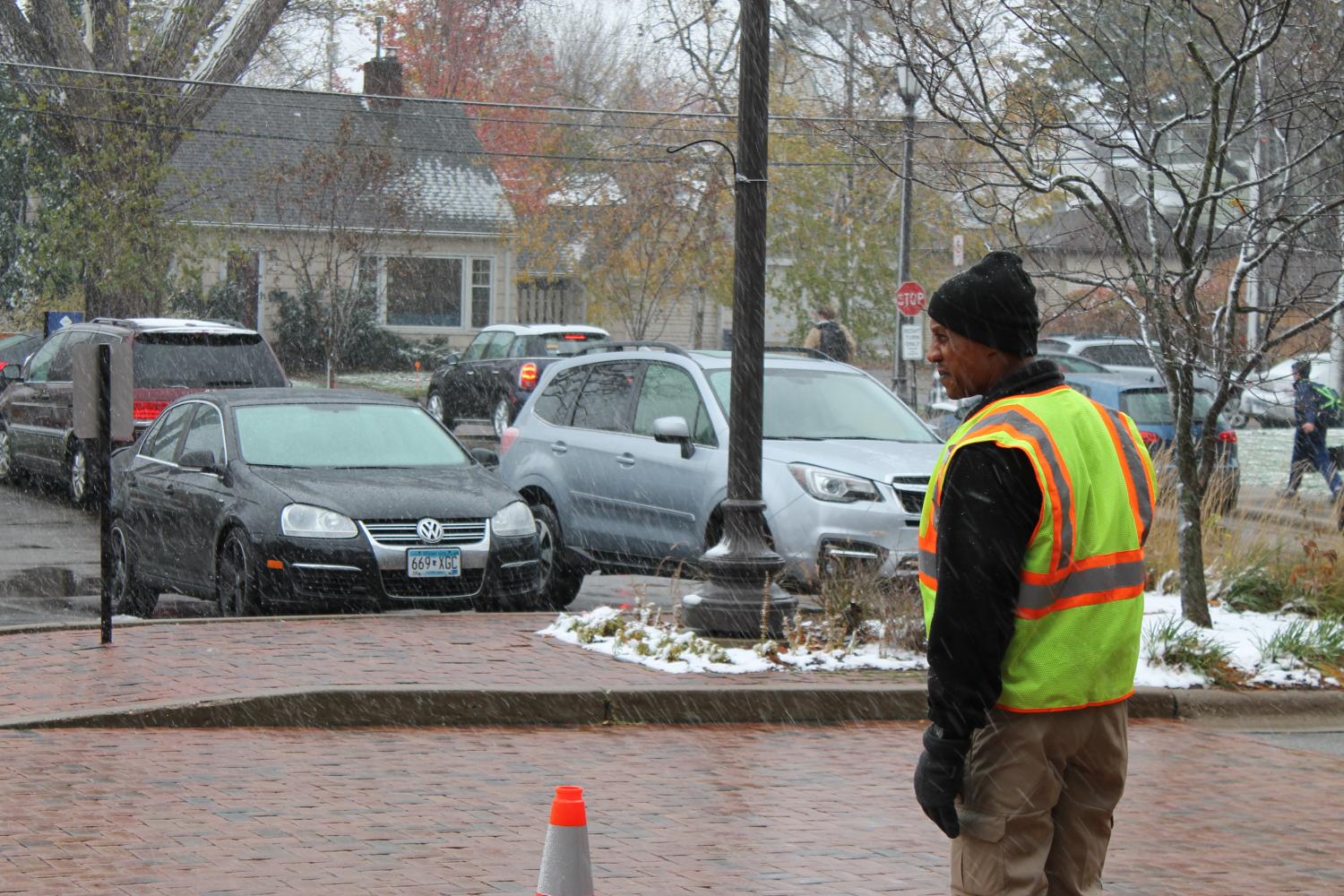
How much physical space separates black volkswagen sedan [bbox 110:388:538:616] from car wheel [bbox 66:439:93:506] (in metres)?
5.57

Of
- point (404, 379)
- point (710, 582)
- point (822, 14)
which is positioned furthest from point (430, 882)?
point (404, 379)

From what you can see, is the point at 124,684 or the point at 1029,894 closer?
the point at 1029,894

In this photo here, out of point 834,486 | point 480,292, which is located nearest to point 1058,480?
point 834,486

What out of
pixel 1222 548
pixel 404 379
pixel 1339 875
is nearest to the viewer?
pixel 1339 875

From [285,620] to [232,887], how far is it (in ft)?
16.5

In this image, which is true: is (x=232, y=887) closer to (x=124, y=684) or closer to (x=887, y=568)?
(x=124, y=684)

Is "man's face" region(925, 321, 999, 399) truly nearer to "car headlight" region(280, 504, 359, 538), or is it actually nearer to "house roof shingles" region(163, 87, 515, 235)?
"car headlight" region(280, 504, 359, 538)

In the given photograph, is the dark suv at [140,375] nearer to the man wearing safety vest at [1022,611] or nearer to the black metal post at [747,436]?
the black metal post at [747,436]

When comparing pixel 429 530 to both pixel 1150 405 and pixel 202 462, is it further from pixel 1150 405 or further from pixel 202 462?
pixel 1150 405

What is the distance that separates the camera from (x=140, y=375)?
1703cm

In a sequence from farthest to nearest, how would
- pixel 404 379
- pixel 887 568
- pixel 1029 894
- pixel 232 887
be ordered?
pixel 404 379 → pixel 887 568 → pixel 232 887 → pixel 1029 894

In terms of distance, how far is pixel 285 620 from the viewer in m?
10.4

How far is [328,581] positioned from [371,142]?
27949mm

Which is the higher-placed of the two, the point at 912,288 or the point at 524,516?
the point at 912,288
